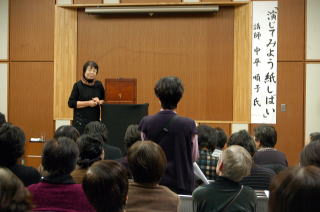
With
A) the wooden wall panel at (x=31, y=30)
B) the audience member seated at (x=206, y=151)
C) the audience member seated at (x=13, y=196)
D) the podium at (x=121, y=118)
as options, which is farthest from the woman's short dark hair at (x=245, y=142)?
the wooden wall panel at (x=31, y=30)

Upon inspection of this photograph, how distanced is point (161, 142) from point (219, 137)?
1196 mm

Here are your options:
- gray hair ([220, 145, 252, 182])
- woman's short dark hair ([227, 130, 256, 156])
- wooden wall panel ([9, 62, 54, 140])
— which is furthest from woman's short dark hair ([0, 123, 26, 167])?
wooden wall panel ([9, 62, 54, 140])

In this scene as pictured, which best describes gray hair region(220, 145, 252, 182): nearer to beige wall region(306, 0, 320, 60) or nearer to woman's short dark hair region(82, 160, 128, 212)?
woman's short dark hair region(82, 160, 128, 212)

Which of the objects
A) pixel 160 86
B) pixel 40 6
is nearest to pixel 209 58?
pixel 40 6

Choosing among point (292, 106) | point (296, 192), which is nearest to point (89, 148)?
point (296, 192)

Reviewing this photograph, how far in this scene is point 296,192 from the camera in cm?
99

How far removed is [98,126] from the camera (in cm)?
354

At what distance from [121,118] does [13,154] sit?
2.14 meters

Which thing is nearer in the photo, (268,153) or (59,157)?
(59,157)

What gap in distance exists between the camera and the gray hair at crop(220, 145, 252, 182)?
2.10 meters

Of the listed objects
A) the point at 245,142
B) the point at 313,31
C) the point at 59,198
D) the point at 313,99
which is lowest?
the point at 59,198

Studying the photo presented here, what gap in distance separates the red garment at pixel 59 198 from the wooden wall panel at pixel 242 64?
4252 mm

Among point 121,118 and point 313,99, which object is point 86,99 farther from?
point 313,99

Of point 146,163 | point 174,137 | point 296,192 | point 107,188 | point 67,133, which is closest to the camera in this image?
point 296,192
